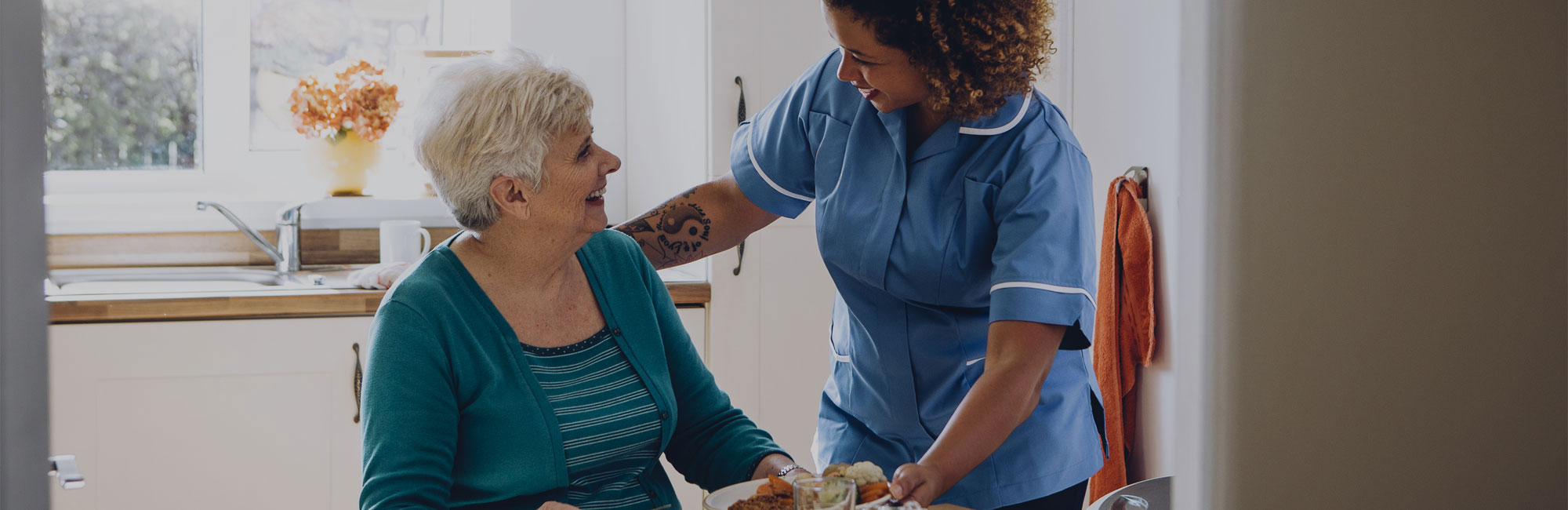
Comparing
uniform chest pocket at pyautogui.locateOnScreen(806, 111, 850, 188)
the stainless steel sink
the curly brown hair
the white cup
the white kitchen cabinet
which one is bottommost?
the white kitchen cabinet

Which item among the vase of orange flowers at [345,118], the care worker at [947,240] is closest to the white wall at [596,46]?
Result: the vase of orange flowers at [345,118]

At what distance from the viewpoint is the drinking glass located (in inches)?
43.9

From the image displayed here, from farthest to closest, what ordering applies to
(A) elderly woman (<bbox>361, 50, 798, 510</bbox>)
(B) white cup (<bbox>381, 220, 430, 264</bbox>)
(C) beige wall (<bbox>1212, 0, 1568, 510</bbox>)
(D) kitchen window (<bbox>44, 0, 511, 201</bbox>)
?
1. (D) kitchen window (<bbox>44, 0, 511, 201</bbox>)
2. (B) white cup (<bbox>381, 220, 430, 264</bbox>)
3. (A) elderly woman (<bbox>361, 50, 798, 510</bbox>)
4. (C) beige wall (<bbox>1212, 0, 1568, 510</bbox>)

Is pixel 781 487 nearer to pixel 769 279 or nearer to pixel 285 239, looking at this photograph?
pixel 769 279

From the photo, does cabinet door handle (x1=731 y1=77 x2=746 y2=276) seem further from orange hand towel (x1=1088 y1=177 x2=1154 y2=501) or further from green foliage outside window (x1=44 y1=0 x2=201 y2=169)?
green foliage outside window (x1=44 y1=0 x2=201 y2=169)

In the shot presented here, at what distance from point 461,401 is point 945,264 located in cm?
58

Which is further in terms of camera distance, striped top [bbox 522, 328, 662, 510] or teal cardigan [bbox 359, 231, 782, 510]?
striped top [bbox 522, 328, 662, 510]

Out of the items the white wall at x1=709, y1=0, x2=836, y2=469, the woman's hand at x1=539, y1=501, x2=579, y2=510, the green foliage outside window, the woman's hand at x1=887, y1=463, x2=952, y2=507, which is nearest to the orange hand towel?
the white wall at x1=709, y1=0, x2=836, y2=469

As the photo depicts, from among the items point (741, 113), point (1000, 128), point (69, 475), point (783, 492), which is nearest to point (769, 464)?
point (783, 492)

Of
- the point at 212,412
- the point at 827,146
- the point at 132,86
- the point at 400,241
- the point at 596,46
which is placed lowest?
the point at 212,412

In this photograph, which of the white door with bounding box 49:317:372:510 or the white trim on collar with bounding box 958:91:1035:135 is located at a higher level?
the white trim on collar with bounding box 958:91:1035:135

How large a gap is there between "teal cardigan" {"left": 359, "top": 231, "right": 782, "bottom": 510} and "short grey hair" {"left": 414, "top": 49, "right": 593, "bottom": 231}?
3.3 inches

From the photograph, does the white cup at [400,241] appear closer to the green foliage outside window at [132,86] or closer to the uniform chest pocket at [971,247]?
the green foliage outside window at [132,86]

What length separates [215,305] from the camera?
224cm
